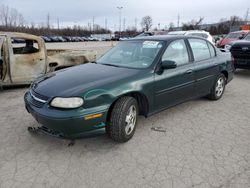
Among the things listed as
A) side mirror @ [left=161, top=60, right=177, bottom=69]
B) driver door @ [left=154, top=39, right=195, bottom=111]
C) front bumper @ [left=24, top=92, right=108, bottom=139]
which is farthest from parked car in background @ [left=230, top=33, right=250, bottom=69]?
front bumper @ [left=24, top=92, right=108, bottom=139]

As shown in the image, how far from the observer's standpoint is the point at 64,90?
3000 millimetres

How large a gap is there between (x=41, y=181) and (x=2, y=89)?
15.3 feet

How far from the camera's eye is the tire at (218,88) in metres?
5.12

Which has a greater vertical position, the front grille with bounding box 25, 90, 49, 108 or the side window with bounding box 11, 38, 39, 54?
the side window with bounding box 11, 38, 39, 54

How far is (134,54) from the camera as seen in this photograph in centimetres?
408

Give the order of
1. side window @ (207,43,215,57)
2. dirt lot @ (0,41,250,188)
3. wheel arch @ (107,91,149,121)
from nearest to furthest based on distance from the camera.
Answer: dirt lot @ (0,41,250,188) < wheel arch @ (107,91,149,121) < side window @ (207,43,215,57)

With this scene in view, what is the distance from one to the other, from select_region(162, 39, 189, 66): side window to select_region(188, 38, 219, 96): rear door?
0.25m

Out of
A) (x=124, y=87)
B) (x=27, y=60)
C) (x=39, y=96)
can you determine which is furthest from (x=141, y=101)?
(x=27, y=60)

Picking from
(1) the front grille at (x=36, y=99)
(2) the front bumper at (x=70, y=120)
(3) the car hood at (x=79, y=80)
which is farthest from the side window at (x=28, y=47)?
(2) the front bumper at (x=70, y=120)

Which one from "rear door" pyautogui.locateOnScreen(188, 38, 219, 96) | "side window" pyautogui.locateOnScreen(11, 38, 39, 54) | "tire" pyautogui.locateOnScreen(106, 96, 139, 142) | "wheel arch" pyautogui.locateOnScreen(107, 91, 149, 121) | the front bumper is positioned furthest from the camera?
"side window" pyautogui.locateOnScreen(11, 38, 39, 54)

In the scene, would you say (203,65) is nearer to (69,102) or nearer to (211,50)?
(211,50)

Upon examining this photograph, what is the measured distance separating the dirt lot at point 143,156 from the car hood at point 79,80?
0.82 meters

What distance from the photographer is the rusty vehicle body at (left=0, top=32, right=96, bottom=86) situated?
19.4 feet

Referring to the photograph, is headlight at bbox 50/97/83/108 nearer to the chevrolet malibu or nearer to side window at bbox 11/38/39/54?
the chevrolet malibu
